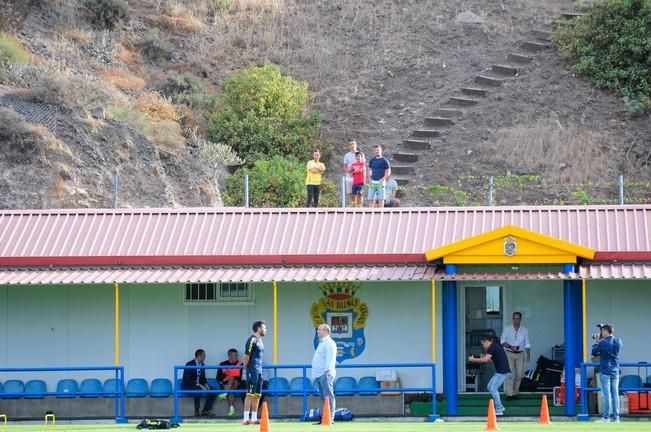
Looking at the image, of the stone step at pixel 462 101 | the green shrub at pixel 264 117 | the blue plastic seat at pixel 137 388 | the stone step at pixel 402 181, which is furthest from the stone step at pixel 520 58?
the blue plastic seat at pixel 137 388

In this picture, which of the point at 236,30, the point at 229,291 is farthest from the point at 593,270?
the point at 236,30

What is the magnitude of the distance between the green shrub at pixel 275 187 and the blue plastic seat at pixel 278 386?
42.1 ft

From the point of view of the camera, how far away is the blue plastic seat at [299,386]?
26344mm

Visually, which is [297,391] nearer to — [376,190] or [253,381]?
[253,381]

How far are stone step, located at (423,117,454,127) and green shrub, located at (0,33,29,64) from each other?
12.2 meters

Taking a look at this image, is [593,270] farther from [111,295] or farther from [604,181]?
[604,181]

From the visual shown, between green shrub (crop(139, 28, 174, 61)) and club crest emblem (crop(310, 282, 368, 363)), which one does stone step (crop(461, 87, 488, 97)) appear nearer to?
green shrub (crop(139, 28, 174, 61))

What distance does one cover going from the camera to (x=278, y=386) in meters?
26.8

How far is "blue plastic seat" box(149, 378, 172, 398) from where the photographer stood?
88.4 ft

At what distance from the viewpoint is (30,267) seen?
27.0 m

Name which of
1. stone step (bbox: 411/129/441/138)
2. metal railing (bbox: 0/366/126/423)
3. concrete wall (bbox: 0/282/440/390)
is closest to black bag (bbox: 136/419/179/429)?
metal railing (bbox: 0/366/126/423)

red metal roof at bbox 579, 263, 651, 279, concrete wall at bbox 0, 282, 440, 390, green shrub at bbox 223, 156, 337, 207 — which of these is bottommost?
concrete wall at bbox 0, 282, 440, 390

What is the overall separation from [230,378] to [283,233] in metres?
2.94

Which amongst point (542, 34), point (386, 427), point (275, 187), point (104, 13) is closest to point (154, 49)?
point (104, 13)
